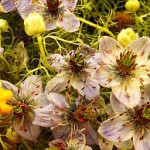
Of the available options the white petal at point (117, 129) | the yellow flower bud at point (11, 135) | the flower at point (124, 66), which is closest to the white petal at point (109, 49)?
the flower at point (124, 66)

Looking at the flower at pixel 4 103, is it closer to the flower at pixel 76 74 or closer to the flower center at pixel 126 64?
the flower at pixel 76 74

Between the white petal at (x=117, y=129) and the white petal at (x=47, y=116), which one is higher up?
the white petal at (x=47, y=116)

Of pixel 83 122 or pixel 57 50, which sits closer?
pixel 83 122

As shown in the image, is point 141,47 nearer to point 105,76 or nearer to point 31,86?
point 105,76

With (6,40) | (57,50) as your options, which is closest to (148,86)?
(57,50)

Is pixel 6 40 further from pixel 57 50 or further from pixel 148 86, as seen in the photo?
pixel 148 86

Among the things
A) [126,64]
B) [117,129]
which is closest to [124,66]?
[126,64]

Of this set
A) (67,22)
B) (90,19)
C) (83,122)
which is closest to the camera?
(83,122)

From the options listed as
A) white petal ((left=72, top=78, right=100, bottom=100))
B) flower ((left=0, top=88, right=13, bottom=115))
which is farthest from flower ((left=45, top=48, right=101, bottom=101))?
flower ((left=0, top=88, right=13, bottom=115))
